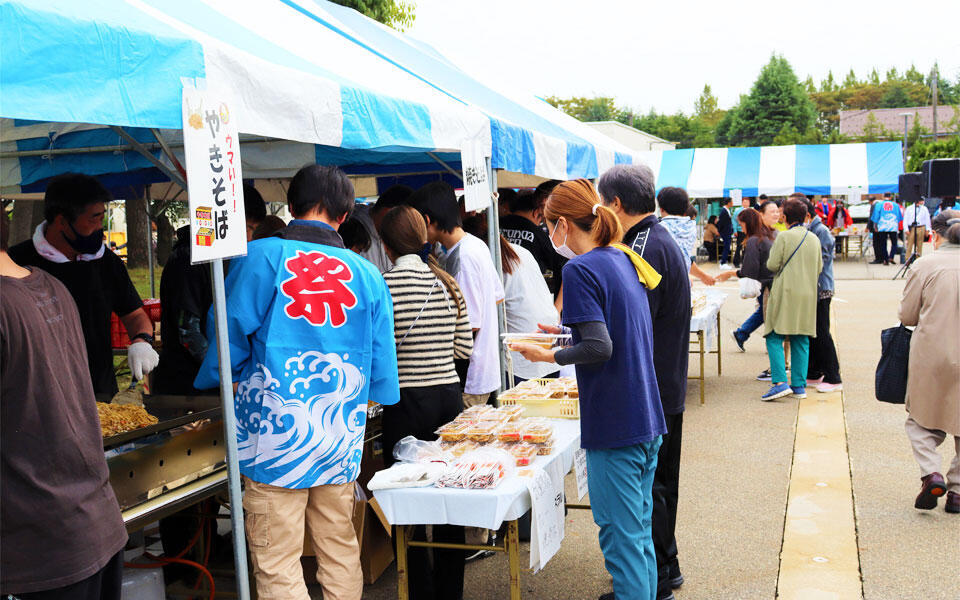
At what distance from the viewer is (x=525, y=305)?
538 centimetres

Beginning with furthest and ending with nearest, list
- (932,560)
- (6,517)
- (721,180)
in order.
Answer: (721,180) < (932,560) < (6,517)

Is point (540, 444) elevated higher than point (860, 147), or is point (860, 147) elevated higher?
point (860, 147)

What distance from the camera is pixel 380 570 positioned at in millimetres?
4344

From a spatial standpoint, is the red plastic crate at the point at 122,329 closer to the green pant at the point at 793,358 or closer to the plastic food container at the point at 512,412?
the plastic food container at the point at 512,412

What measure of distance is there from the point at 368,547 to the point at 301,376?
156cm

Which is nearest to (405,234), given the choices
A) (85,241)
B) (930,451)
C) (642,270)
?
(642,270)

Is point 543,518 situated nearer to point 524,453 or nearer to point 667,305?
point 524,453

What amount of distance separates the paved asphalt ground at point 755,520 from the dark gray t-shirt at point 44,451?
2300mm

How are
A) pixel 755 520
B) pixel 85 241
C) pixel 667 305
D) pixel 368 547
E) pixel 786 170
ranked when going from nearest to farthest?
1. pixel 667 305
2. pixel 85 241
3. pixel 368 547
4. pixel 755 520
5. pixel 786 170

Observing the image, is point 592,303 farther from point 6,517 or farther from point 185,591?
point 185,591

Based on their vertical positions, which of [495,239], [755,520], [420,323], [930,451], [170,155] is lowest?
[755,520]

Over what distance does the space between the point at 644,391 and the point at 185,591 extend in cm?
254

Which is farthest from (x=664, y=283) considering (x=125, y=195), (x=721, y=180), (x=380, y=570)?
(x=721, y=180)

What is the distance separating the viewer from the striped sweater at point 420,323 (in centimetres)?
371
